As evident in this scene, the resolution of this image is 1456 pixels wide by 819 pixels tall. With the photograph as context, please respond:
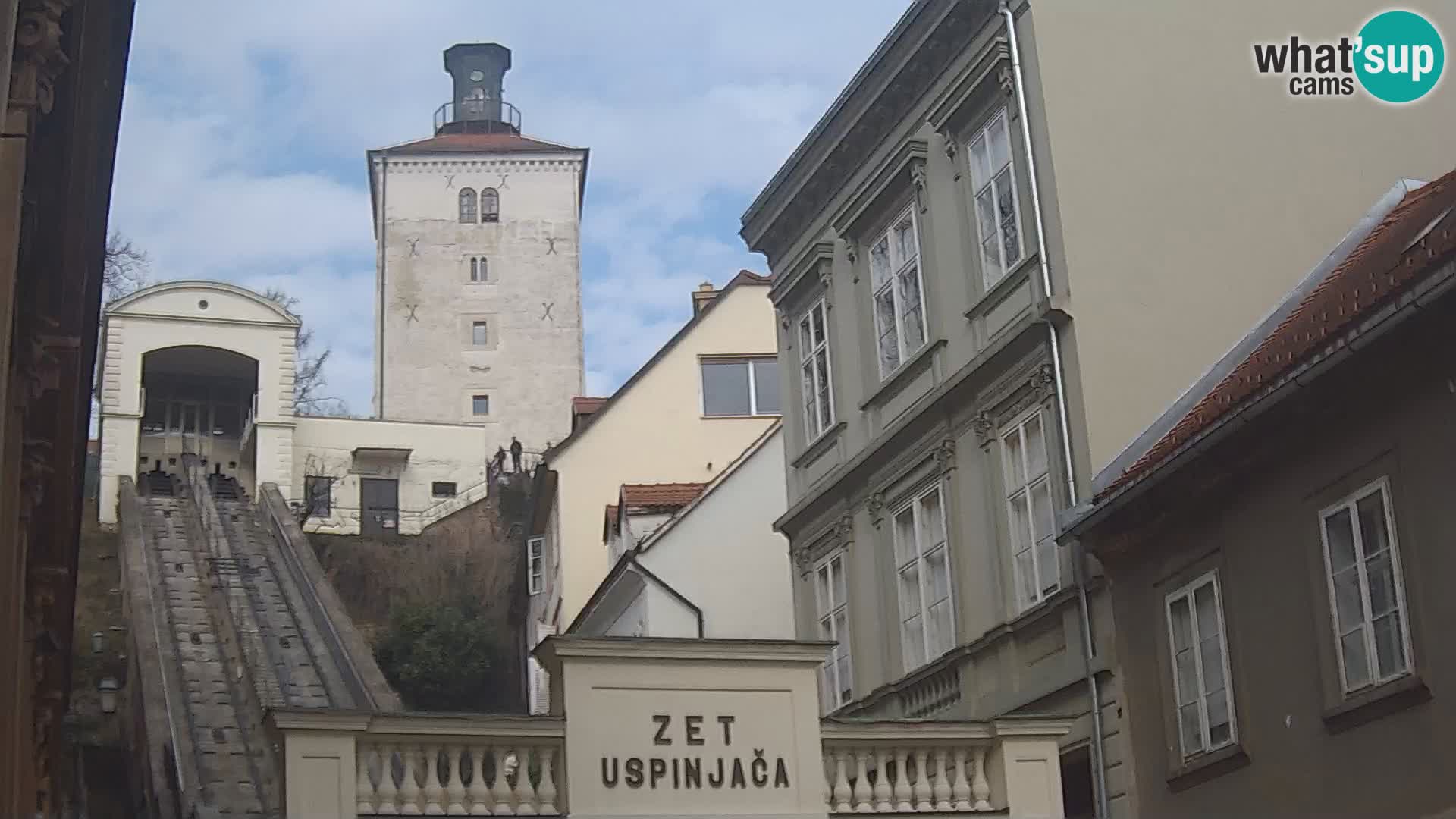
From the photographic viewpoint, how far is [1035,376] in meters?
19.3

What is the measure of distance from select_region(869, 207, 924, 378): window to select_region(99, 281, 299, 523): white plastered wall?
38.1m

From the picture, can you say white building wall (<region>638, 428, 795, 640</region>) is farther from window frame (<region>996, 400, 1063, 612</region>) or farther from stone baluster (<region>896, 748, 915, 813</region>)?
stone baluster (<region>896, 748, 915, 813</region>)

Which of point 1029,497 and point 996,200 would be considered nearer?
point 1029,497

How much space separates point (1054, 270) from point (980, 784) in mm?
5310

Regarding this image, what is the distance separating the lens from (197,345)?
6078 centimetres

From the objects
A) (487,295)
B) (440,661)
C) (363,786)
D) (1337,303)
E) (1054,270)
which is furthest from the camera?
(487,295)

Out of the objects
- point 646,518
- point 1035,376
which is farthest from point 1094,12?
point 646,518

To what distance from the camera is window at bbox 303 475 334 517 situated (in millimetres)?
60247

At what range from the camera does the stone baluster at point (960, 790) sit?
15918 mm

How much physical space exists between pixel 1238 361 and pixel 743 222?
9.90 metres

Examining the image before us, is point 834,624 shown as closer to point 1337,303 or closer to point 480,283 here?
point 1337,303

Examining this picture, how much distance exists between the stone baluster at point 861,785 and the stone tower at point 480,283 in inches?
2538

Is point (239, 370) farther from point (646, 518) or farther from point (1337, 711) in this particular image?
point (1337, 711)

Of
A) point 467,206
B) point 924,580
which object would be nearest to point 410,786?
point 924,580
